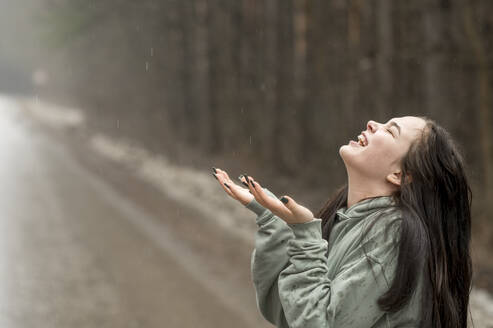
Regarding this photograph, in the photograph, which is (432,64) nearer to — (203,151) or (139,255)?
(139,255)

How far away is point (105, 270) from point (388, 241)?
22.8 ft

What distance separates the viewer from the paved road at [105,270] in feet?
22.5

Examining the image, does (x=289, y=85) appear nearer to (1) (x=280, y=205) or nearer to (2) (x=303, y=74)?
(2) (x=303, y=74)

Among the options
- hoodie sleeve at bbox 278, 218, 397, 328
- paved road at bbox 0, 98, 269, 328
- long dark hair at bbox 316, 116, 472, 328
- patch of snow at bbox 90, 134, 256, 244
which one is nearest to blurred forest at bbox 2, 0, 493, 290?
patch of snow at bbox 90, 134, 256, 244

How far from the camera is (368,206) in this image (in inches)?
72.6

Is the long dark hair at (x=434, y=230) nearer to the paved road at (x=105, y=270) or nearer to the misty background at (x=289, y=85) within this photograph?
the paved road at (x=105, y=270)

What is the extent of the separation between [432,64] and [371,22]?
19.8ft

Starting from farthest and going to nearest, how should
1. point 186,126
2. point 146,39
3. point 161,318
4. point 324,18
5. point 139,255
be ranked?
point 146,39, point 186,126, point 324,18, point 139,255, point 161,318

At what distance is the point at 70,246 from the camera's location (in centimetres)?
952

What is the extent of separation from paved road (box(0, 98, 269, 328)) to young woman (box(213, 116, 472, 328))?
195 inches

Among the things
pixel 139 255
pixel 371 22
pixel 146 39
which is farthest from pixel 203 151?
pixel 139 255

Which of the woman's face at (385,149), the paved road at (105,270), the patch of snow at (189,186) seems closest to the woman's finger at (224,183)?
the woman's face at (385,149)

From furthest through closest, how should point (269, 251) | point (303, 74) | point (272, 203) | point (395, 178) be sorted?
point (303, 74) < point (269, 251) < point (395, 178) < point (272, 203)

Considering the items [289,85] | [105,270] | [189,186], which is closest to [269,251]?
[105,270]
